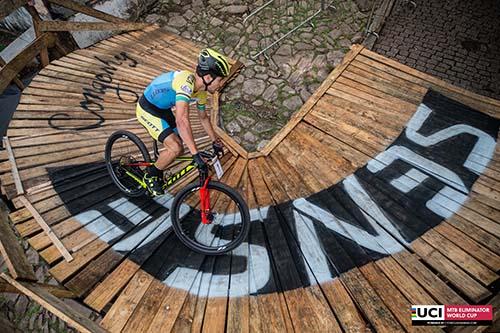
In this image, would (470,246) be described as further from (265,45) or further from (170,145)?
(265,45)

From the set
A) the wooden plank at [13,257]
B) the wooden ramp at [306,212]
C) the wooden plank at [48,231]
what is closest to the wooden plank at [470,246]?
the wooden ramp at [306,212]

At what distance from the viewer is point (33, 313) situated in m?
6.21

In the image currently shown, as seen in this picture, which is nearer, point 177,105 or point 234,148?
point 177,105

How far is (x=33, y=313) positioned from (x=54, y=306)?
4118 mm

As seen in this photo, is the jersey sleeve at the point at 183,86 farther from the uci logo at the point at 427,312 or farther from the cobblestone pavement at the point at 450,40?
the cobblestone pavement at the point at 450,40

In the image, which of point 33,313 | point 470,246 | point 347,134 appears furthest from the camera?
point 347,134

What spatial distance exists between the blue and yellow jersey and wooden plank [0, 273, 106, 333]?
272 cm

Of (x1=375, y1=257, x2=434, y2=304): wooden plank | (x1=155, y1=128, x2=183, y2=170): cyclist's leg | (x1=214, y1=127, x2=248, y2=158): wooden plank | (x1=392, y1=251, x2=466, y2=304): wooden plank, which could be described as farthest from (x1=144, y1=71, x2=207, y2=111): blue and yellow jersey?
(x1=392, y1=251, x2=466, y2=304): wooden plank

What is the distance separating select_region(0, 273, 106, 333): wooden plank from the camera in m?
3.17

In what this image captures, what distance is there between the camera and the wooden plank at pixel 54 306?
3174 millimetres

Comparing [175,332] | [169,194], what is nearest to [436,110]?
[169,194]

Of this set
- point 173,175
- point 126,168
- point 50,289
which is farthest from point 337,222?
point 50,289

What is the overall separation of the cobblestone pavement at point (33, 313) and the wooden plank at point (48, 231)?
190cm

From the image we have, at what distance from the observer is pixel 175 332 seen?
3.74 meters
